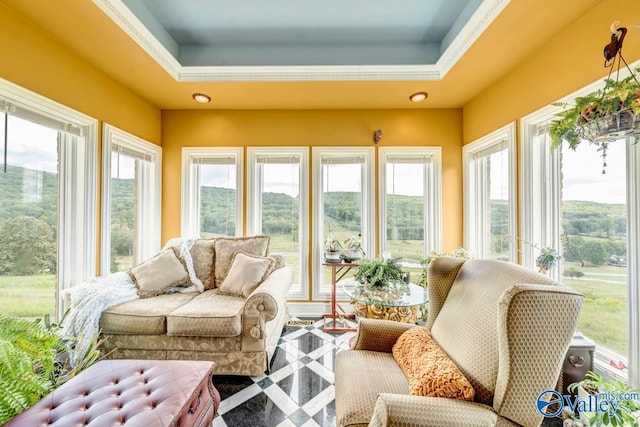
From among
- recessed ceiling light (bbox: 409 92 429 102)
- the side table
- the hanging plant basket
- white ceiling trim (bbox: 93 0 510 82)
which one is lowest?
the side table

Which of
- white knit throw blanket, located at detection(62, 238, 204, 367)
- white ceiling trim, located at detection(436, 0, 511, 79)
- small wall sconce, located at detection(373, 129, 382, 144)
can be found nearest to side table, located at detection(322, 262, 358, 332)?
small wall sconce, located at detection(373, 129, 382, 144)

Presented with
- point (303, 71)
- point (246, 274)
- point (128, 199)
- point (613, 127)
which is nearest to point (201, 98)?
point (303, 71)

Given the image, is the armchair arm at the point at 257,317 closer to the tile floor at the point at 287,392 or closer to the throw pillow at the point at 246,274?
the tile floor at the point at 287,392

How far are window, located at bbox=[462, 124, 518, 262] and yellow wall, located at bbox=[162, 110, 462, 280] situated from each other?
136 millimetres

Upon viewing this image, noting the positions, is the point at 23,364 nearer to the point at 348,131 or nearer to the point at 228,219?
the point at 228,219

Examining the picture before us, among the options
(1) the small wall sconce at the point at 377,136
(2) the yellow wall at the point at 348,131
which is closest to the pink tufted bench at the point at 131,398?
(2) the yellow wall at the point at 348,131

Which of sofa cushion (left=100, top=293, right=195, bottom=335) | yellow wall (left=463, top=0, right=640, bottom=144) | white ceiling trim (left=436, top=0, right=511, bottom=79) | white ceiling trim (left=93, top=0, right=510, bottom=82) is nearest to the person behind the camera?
yellow wall (left=463, top=0, right=640, bottom=144)

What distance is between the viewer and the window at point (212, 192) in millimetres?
3258

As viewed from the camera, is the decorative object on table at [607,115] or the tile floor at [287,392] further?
the tile floor at [287,392]

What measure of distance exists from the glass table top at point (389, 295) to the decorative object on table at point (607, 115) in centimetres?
131

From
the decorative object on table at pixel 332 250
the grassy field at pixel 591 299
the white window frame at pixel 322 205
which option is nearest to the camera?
the grassy field at pixel 591 299

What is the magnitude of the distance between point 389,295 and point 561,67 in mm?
2098

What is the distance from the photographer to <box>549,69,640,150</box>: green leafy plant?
46.1 inches

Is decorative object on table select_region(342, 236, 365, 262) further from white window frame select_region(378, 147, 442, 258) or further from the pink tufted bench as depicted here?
the pink tufted bench
